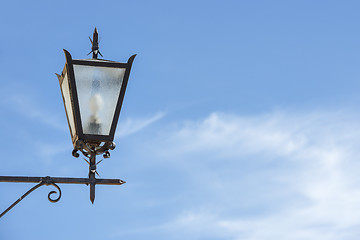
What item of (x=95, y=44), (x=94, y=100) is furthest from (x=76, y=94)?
(x=95, y=44)

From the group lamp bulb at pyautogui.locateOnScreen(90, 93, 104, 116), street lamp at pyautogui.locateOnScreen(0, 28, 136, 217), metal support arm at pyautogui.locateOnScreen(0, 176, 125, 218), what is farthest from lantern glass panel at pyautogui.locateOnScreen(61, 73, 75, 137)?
metal support arm at pyautogui.locateOnScreen(0, 176, 125, 218)

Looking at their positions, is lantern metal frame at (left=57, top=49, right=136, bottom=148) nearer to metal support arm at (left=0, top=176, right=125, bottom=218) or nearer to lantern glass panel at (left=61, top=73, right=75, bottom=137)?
lantern glass panel at (left=61, top=73, right=75, bottom=137)

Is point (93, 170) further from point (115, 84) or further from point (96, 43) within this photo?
point (96, 43)

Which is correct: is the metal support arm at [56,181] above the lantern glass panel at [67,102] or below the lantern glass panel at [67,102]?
below

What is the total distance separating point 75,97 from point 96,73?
0.93ft

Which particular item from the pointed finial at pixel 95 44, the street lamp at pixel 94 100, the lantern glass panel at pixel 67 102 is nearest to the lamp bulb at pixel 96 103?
the street lamp at pixel 94 100

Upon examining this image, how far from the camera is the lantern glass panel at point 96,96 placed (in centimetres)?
609

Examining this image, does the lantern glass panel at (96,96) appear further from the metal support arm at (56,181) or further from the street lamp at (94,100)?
the metal support arm at (56,181)

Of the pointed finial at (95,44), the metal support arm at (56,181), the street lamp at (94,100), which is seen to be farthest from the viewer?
the pointed finial at (95,44)

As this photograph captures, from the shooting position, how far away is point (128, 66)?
619cm

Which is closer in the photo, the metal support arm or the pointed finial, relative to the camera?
the metal support arm

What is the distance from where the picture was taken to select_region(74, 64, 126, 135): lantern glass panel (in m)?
6.09

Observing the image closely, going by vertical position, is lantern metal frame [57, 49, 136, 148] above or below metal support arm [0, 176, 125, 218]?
above

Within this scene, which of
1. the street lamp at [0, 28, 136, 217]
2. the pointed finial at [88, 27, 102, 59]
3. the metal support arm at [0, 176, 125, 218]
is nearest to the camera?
the metal support arm at [0, 176, 125, 218]
